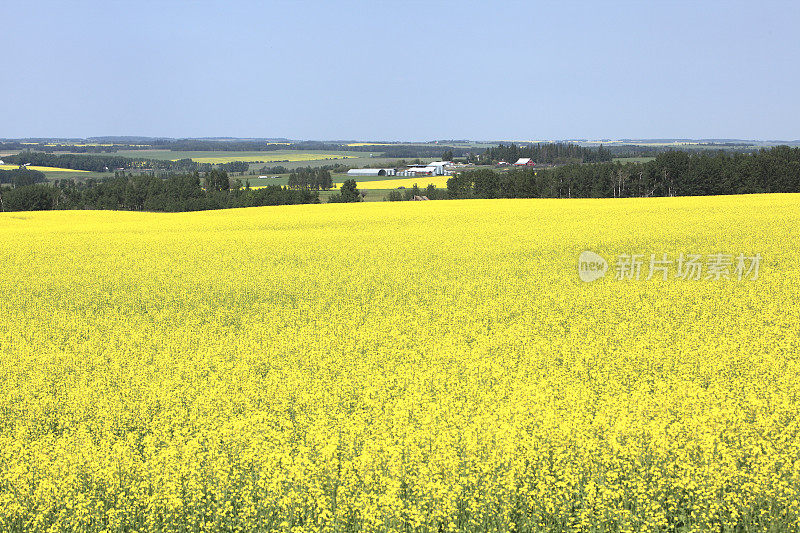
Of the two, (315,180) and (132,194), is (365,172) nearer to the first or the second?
(315,180)

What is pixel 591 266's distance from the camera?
22.6 metres

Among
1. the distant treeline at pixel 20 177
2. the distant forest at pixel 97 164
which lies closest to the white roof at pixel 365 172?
the distant forest at pixel 97 164

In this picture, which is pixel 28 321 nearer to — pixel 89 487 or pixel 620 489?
pixel 89 487

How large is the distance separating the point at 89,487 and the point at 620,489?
618cm

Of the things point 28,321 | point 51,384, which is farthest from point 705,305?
point 28,321

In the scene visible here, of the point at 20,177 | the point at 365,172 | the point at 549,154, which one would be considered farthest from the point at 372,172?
the point at 20,177

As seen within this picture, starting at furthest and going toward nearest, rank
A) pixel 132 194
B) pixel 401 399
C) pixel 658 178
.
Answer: pixel 132 194 → pixel 658 178 → pixel 401 399

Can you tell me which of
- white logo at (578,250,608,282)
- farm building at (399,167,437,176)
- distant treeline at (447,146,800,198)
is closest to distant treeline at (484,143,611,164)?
farm building at (399,167,437,176)

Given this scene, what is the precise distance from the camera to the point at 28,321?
16406 mm

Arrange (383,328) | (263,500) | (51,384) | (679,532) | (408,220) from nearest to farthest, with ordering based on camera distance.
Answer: (679,532)
(263,500)
(51,384)
(383,328)
(408,220)

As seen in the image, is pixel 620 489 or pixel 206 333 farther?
pixel 206 333

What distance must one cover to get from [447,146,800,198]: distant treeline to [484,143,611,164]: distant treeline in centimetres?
6766

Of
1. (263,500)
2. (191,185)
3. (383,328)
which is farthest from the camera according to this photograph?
(191,185)

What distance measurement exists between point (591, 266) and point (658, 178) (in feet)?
179
